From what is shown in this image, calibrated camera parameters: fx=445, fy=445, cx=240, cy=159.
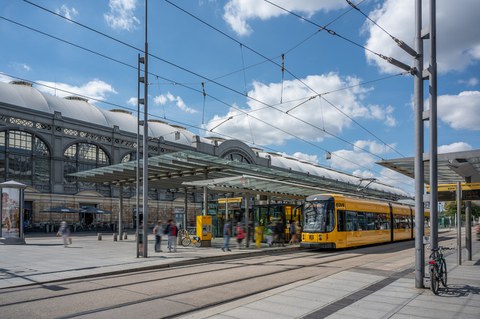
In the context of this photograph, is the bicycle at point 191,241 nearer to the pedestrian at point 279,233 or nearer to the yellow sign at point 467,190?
the pedestrian at point 279,233

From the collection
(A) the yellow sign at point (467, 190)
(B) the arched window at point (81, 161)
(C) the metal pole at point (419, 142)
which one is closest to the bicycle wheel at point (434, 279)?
(C) the metal pole at point (419, 142)

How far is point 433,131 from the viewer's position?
10859mm

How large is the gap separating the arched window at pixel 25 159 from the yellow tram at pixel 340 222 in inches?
1338

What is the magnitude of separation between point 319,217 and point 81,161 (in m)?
36.6

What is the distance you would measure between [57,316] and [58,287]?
349cm

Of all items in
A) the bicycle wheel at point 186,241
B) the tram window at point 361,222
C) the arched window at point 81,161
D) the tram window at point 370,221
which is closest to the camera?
the tram window at point 361,222

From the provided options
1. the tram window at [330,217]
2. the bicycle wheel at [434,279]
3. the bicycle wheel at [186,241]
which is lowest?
the bicycle wheel at [186,241]

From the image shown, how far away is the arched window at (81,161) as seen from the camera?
50594 mm

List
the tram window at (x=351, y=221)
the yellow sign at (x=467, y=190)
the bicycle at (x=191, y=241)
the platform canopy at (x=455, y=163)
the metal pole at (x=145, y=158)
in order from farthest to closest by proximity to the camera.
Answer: the bicycle at (x=191, y=241) < the tram window at (x=351, y=221) < the metal pole at (x=145, y=158) < the yellow sign at (x=467, y=190) < the platform canopy at (x=455, y=163)

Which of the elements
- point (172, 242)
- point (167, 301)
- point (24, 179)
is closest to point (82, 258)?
point (172, 242)

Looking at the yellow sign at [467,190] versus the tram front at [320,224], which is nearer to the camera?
the yellow sign at [467,190]

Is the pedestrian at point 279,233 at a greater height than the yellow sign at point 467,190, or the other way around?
the yellow sign at point 467,190

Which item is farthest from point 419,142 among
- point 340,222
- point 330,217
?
point 340,222

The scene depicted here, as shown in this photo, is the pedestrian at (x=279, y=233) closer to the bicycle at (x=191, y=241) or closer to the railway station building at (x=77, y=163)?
the bicycle at (x=191, y=241)
